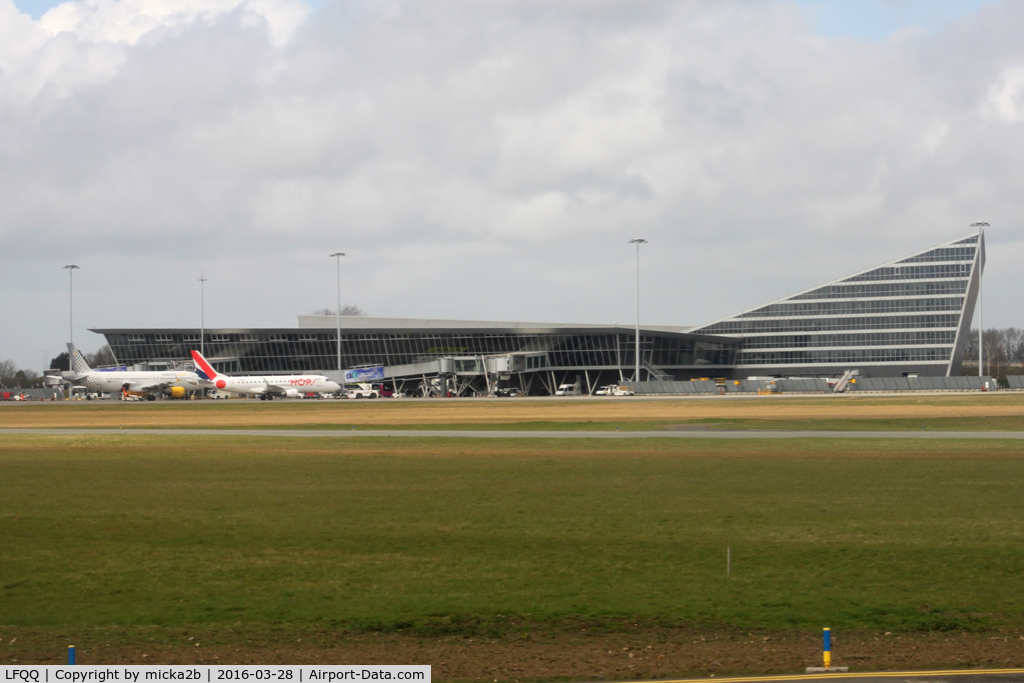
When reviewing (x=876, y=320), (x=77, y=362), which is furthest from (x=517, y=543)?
(x=876, y=320)

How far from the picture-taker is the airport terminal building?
151500mm

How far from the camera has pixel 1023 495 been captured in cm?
2341

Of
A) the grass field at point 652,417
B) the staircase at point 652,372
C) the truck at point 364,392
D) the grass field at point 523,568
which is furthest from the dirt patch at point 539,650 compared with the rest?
the staircase at point 652,372

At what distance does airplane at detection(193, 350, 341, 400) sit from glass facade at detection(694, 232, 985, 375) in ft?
259

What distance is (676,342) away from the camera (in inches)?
6334

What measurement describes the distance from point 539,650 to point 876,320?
537 feet

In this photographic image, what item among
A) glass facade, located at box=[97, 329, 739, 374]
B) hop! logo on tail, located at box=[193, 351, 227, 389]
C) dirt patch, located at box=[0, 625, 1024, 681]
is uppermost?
glass facade, located at box=[97, 329, 739, 374]

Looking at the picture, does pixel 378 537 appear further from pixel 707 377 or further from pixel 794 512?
pixel 707 377

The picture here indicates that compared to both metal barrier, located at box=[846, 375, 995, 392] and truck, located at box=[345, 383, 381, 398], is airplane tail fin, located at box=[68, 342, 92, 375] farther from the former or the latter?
metal barrier, located at box=[846, 375, 995, 392]

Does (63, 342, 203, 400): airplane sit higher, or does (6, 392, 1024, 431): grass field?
(63, 342, 203, 400): airplane

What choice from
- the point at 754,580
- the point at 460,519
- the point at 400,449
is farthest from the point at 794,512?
the point at 400,449

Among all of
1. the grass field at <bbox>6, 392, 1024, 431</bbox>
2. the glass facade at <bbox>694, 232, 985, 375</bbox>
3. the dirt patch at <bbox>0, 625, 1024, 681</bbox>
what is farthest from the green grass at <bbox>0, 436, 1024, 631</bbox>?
the glass facade at <bbox>694, 232, 985, 375</bbox>

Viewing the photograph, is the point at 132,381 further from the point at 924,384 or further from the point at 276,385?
the point at 924,384

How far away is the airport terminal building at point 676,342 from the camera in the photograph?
151500 millimetres
